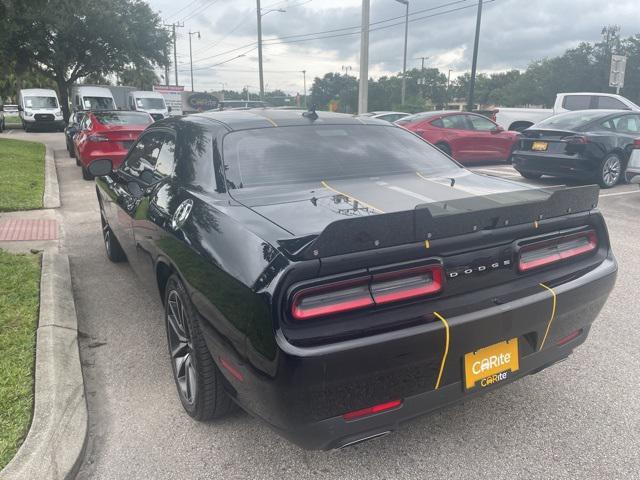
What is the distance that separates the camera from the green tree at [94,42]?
2931 cm

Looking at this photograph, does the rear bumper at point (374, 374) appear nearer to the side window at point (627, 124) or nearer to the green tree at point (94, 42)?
the side window at point (627, 124)

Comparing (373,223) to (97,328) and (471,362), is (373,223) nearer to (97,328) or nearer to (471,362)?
(471,362)

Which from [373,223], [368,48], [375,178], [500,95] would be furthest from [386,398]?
[500,95]

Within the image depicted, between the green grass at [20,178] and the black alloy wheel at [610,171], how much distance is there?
9357 millimetres

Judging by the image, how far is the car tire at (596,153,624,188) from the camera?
362 inches

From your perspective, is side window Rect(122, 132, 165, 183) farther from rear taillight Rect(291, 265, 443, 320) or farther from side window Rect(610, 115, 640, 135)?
side window Rect(610, 115, 640, 135)

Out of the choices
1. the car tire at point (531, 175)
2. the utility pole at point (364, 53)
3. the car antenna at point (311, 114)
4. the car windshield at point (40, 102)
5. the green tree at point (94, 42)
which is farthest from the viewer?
the green tree at point (94, 42)

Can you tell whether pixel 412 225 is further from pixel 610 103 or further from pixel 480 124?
pixel 610 103

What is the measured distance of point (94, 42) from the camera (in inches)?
1241

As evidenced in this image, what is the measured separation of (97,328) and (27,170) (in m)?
8.66

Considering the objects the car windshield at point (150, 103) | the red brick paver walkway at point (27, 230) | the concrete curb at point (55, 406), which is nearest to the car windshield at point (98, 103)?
the car windshield at point (150, 103)

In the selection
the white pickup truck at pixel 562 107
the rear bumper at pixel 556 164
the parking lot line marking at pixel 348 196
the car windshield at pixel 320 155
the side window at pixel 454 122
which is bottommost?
the rear bumper at pixel 556 164

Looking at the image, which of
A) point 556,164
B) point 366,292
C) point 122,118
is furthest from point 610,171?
point 122,118

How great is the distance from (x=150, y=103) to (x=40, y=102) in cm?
685
